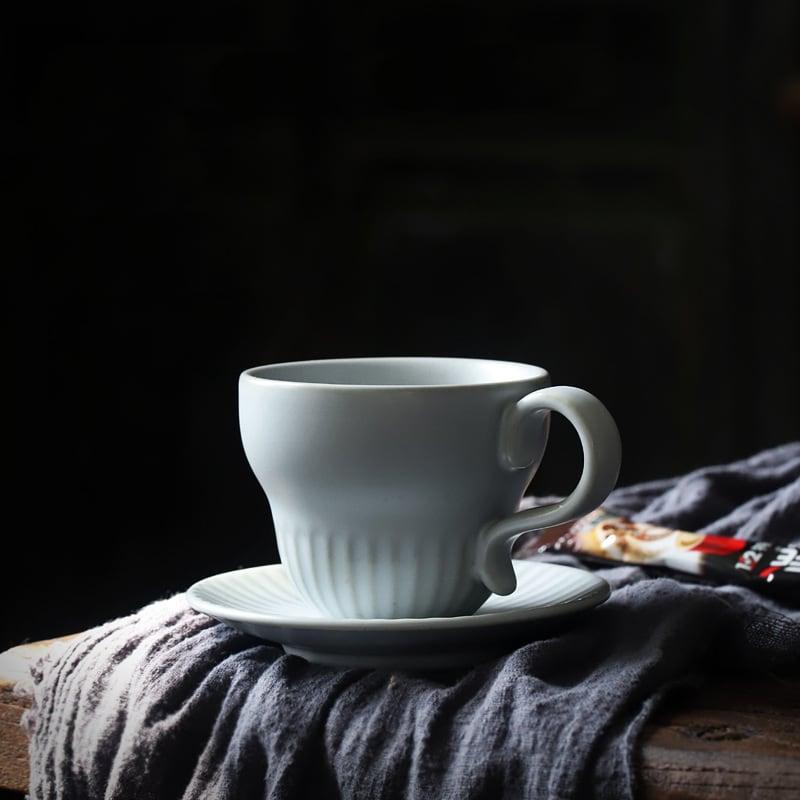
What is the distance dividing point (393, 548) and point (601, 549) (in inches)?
7.3

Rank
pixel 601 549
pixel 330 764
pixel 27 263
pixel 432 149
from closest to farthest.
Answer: pixel 330 764 → pixel 601 549 → pixel 27 263 → pixel 432 149

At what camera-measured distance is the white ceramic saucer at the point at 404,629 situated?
436mm

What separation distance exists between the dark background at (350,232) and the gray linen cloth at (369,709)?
0.93 metres

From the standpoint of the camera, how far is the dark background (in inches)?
56.9

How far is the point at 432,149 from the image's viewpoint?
1774 mm

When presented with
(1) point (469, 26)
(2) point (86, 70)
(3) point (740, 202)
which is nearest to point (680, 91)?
(3) point (740, 202)

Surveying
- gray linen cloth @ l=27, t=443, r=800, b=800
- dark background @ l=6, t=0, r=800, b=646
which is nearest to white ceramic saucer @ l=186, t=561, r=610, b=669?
gray linen cloth @ l=27, t=443, r=800, b=800

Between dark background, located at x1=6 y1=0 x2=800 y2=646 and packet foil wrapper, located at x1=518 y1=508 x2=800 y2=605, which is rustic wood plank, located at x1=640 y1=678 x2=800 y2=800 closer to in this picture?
packet foil wrapper, located at x1=518 y1=508 x2=800 y2=605

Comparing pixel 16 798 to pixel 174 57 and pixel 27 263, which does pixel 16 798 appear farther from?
pixel 174 57

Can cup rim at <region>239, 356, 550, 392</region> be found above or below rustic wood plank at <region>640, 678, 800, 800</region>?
above

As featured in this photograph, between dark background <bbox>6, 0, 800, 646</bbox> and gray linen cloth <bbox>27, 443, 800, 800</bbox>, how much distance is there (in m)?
0.93

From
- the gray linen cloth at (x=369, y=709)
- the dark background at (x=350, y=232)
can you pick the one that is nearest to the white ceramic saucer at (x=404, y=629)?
the gray linen cloth at (x=369, y=709)

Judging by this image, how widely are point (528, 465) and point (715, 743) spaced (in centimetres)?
13

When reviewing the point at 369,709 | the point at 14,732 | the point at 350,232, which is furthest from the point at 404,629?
the point at 350,232
